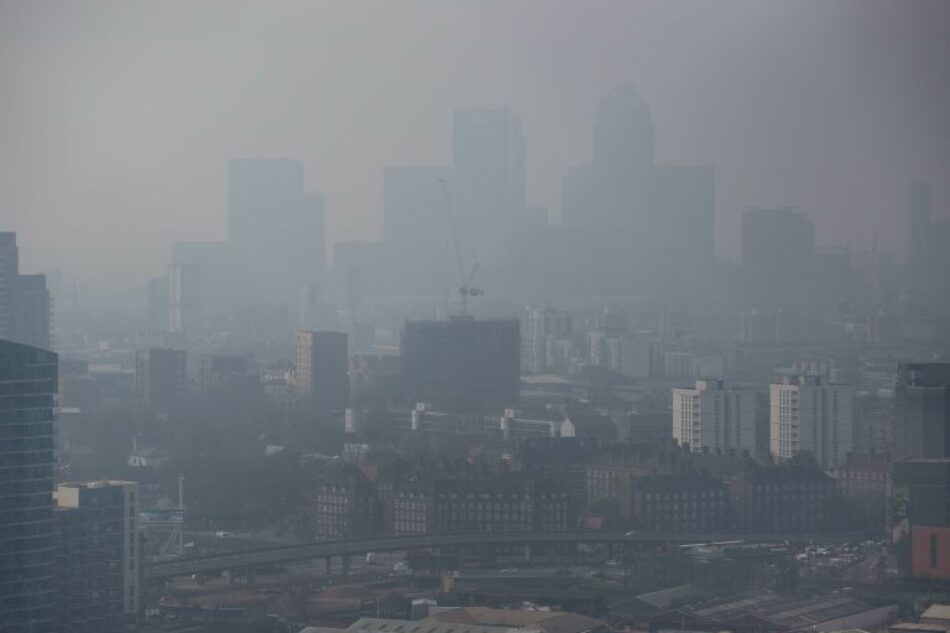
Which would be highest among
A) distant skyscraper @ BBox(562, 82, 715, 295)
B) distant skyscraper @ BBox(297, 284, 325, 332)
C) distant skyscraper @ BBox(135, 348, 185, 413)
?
distant skyscraper @ BBox(562, 82, 715, 295)

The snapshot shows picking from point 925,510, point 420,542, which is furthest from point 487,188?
point 925,510

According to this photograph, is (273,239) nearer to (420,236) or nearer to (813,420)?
(420,236)

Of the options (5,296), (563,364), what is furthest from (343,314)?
(5,296)

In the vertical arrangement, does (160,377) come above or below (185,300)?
below

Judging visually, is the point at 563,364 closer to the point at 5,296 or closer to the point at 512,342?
the point at 512,342

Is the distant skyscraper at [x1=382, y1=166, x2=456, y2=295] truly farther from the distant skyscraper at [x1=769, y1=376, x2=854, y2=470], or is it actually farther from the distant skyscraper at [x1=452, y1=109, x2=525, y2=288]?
the distant skyscraper at [x1=769, y1=376, x2=854, y2=470]

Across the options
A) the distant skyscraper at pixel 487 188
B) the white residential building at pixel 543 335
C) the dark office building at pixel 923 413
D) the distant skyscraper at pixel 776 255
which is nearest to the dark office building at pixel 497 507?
the dark office building at pixel 923 413

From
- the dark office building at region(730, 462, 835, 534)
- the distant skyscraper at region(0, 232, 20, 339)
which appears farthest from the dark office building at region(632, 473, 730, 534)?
the distant skyscraper at region(0, 232, 20, 339)
